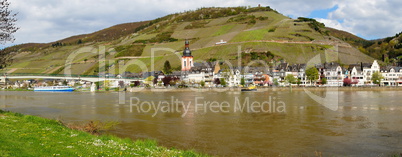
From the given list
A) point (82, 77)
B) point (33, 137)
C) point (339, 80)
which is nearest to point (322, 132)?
point (33, 137)

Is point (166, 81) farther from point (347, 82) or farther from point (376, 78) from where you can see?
point (376, 78)

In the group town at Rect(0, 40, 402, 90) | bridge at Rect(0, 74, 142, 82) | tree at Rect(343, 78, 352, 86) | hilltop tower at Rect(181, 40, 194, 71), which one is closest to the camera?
tree at Rect(343, 78, 352, 86)

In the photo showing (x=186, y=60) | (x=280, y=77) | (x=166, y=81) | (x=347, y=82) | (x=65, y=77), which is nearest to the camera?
(x=347, y=82)

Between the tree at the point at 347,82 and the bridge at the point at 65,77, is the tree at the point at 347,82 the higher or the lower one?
the lower one

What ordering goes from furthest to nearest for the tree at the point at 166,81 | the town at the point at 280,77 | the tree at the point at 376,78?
the tree at the point at 166,81
the town at the point at 280,77
the tree at the point at 376,78

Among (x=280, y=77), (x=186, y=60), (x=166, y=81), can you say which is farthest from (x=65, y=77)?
(x=280, y=77)

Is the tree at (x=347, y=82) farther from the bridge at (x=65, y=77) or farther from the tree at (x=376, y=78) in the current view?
the bridge at (x=65, y=77)

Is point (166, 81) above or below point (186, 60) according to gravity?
below

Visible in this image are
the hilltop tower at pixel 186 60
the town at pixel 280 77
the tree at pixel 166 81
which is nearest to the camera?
the town at pixel 280 77

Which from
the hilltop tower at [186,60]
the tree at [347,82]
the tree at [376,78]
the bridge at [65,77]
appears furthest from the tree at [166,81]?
the tree at [376,78]

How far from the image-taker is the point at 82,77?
142125 mm

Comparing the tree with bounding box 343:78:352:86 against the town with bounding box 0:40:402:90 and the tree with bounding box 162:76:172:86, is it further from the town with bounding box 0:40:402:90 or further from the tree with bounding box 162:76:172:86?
the tree with bounding box 162:76:172:86

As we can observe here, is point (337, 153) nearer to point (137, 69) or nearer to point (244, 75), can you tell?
point (244, 75)

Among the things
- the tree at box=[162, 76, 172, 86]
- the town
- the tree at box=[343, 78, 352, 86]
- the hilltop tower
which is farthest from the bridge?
the tree at box=[343, 78, 352, 86]
